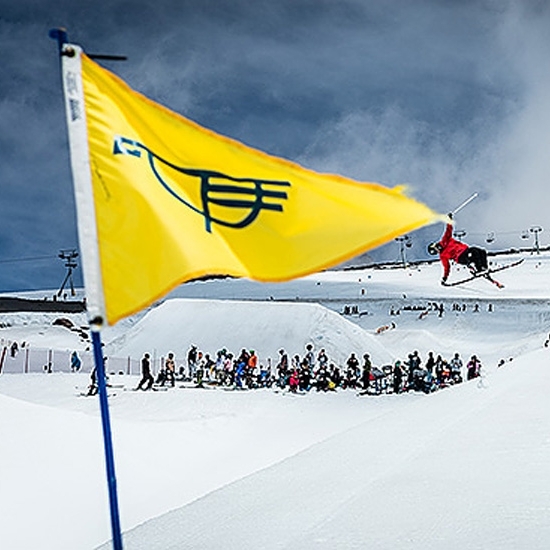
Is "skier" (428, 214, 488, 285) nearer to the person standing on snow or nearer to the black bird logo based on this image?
the black bird logo

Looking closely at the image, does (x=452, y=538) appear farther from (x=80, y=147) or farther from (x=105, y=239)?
(x=80, y=147)

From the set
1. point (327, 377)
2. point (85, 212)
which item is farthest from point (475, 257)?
point (327, 377)

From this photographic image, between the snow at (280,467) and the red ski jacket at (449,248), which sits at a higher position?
the red ski jacket at (449,248)

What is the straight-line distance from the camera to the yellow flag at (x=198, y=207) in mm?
4676

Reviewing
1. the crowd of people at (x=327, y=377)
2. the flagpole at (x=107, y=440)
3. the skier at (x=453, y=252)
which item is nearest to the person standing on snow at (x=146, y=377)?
the crowd of people at (x=327, y=377)

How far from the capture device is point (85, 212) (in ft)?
15.3

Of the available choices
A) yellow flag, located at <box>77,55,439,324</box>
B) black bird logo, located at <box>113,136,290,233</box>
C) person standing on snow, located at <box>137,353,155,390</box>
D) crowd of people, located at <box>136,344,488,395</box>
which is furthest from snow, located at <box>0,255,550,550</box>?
black bird logo, located at <box>113,136,290,233</box>

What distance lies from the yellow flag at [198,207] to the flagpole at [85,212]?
0.05 meters

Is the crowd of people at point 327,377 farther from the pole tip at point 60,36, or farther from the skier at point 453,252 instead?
the pole tip at point 60,36

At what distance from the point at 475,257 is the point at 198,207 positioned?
31.0ft

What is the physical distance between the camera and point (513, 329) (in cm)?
5984

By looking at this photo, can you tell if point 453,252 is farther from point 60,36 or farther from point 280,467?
point 60,36

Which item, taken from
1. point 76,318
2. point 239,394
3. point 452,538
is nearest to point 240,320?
point 239,394

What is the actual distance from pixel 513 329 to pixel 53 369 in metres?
40.3
